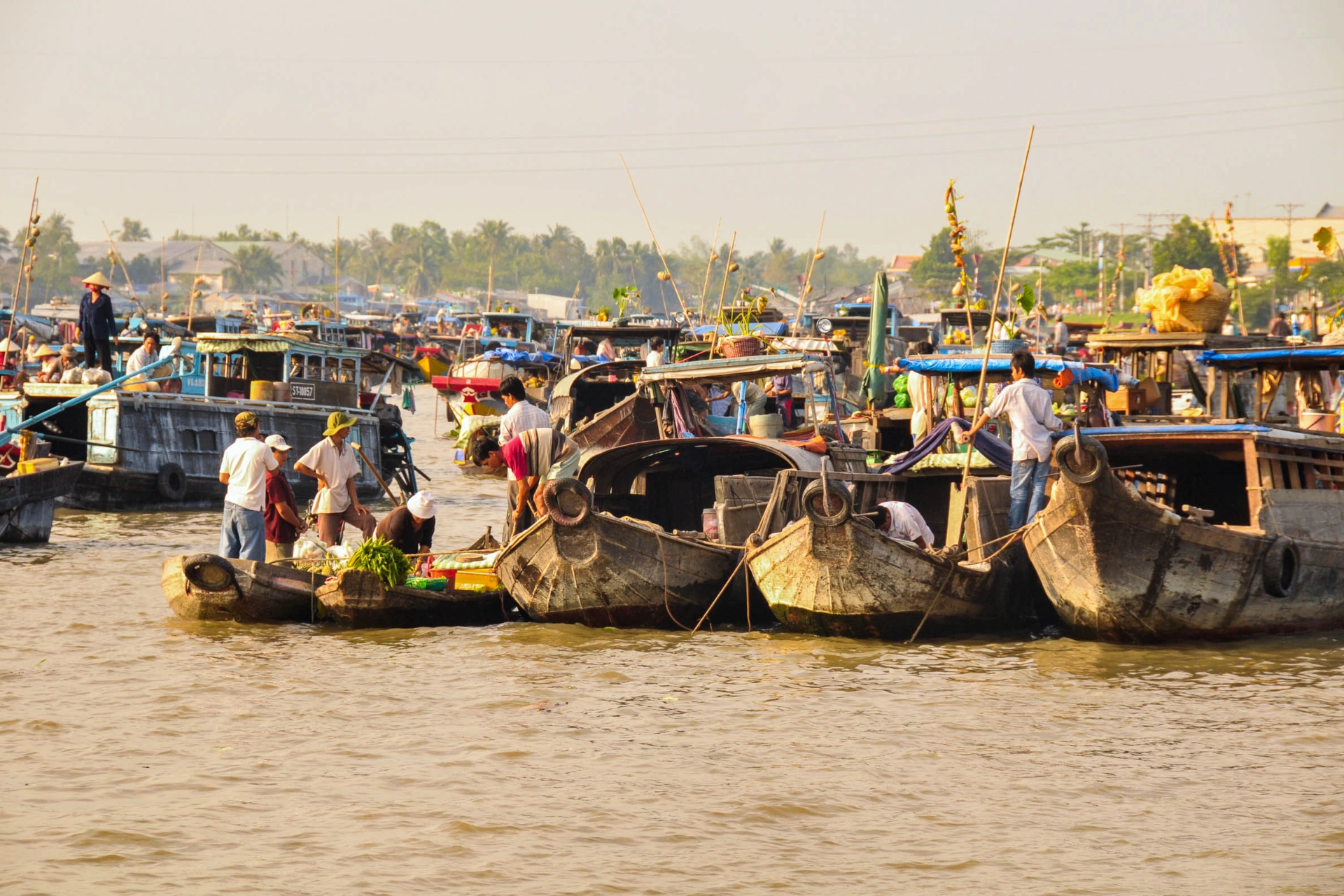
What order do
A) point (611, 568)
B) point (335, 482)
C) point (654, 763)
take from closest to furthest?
point (654, 763), point (611, 568), point (335, 482)

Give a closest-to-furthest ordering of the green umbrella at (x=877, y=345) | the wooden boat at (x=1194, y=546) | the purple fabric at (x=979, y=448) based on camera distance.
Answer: the wooden boat at (x=1194, y=546) < the purple fabric at (x=979, y=448) < the green umbrella at (x=877, y=345)

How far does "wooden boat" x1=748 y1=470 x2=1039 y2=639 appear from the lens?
938 cm

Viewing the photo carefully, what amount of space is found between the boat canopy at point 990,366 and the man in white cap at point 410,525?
15.9ft

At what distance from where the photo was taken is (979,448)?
11.4 metres

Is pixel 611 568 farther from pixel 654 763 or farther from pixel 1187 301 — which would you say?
pixel 1187 301

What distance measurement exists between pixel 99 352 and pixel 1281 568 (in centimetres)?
1518

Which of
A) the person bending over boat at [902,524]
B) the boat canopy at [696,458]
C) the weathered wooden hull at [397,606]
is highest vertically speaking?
the boat canopy at [696,458]

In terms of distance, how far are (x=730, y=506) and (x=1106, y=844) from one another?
5430 millimetres

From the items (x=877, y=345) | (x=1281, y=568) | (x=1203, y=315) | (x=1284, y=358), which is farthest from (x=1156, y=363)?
(x=1281, y=568)

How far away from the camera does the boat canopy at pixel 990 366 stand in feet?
43.3

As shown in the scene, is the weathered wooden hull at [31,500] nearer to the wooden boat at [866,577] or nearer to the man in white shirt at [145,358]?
the man in white shirt at [145,358]

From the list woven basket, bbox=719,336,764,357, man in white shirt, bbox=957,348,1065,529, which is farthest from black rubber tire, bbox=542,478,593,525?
woven basket, bbox=719,336,764,357

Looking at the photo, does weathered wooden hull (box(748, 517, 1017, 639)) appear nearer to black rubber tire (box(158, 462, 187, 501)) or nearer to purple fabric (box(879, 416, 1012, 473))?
purple fabric (box(879, 416, 1012, 473))

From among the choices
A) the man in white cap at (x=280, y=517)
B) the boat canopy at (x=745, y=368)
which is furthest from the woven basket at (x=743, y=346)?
the man in white cap at (x=280, y=517)
